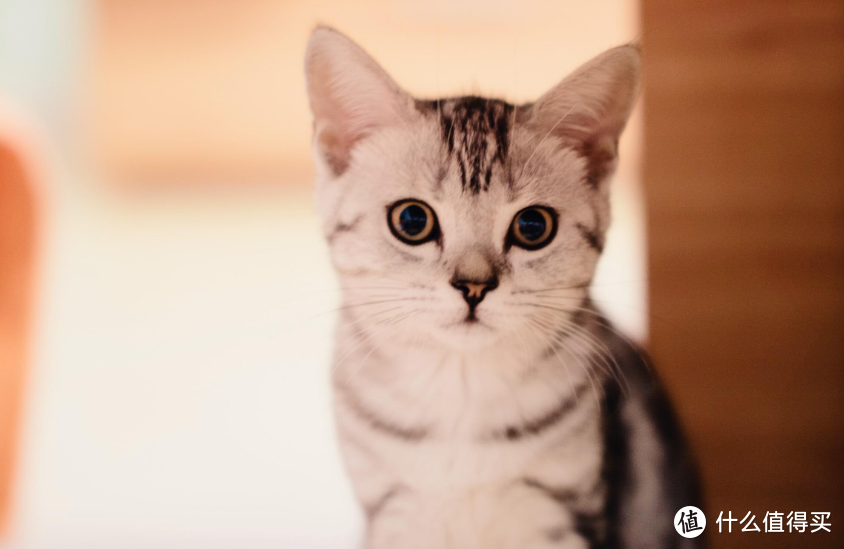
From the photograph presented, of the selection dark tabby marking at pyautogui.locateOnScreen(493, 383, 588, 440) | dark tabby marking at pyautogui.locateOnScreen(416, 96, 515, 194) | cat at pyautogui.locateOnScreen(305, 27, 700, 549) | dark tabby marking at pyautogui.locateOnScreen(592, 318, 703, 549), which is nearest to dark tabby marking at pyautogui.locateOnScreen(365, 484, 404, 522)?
cat at pyautogui.locateOnScreen(305, 27, 700, 549)

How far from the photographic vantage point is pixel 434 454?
0.75m

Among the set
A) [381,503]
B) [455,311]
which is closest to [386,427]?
[381,503]

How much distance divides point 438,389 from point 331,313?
17 cm

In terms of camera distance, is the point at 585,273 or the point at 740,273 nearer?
the point at 585,273

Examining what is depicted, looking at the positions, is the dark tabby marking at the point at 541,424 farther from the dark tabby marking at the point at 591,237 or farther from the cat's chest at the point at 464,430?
the dark tabby marking at the point at 591,237

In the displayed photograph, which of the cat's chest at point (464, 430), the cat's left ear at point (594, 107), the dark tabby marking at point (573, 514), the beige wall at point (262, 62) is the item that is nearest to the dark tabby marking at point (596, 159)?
the cat's left ear at point (594, 107)

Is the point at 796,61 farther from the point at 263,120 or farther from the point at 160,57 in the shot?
the point at 160,57

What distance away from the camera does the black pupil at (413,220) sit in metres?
0.70

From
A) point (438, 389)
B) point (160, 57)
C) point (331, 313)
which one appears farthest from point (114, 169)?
point (438, 389)

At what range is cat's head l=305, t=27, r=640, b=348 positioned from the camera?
0.68 meters

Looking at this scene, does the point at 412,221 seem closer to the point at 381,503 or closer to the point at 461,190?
the point at 461,190

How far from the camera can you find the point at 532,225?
2.31 feet

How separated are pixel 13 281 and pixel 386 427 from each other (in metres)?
0.59

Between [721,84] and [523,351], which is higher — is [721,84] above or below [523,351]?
above
